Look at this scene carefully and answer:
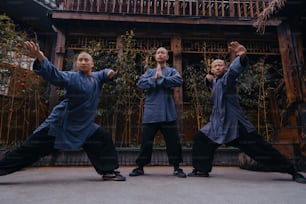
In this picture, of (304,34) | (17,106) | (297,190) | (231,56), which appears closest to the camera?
(297,190)

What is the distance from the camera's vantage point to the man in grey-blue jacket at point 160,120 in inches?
101

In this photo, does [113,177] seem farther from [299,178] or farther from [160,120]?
[299,178]

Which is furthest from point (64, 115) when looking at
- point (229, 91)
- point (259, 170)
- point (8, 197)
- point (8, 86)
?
point (8, 86)

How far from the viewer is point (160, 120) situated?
257 cm

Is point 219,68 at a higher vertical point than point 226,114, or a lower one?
higher

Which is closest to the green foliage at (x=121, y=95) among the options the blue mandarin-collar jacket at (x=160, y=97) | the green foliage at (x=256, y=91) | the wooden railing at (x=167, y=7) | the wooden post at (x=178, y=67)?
the wooden post at (x=178, y=67)

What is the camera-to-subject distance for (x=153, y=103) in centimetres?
266

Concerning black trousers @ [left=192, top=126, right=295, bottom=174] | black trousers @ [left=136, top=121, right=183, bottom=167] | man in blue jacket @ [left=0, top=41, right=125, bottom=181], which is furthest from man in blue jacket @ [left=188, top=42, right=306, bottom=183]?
man in blue jacket @ [left=0, top=41, right=125, bottom=181]

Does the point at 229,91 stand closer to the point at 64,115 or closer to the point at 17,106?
the point at 64,115

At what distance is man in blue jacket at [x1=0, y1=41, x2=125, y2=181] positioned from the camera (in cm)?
216

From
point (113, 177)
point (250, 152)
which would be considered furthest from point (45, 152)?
point (250, 152)

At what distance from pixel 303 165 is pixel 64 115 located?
3.15 m

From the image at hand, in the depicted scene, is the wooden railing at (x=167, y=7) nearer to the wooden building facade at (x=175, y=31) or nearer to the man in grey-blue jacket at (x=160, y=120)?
the wooden building facade at (x=175, y=31)

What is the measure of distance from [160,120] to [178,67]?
267cm
